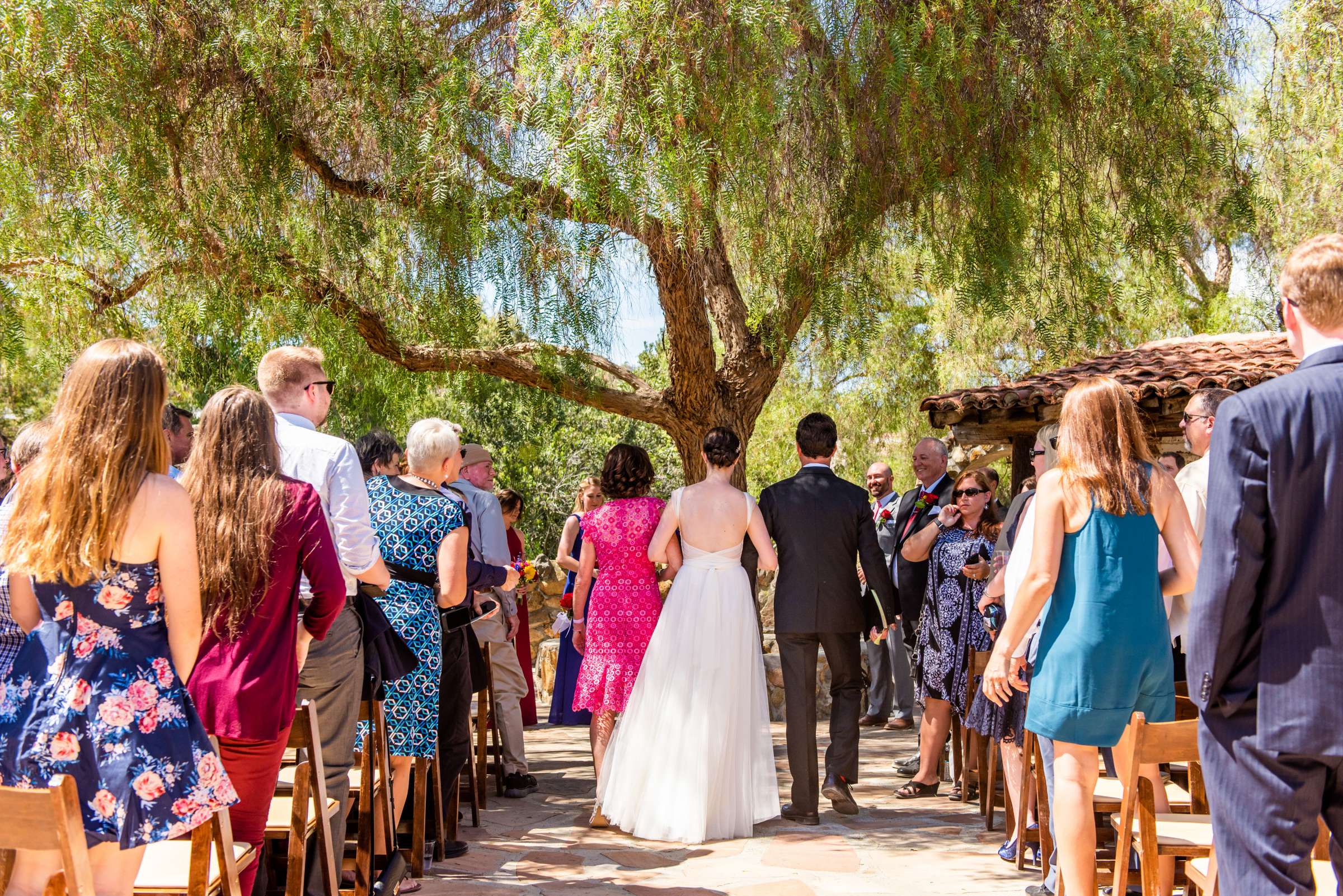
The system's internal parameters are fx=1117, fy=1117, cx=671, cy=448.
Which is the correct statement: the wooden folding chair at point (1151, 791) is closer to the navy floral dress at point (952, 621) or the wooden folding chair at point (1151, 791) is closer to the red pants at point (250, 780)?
the red pants at point (250, 780)

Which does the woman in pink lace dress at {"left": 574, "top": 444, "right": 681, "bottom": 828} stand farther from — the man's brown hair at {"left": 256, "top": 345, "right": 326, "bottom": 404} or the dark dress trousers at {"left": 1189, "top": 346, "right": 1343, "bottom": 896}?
the dark dress trousers at {"left": 1189, "top": 346, "right": 1343, "bottom": 896}

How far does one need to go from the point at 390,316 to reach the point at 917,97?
3.45 metres

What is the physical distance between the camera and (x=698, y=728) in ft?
18.6

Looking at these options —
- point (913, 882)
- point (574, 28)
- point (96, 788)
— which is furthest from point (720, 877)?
point (574, 28)

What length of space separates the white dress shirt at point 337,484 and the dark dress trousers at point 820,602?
2.74 metres

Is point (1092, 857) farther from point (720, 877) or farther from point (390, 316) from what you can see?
point (390, 316)

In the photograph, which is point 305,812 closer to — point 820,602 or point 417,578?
point 417,578

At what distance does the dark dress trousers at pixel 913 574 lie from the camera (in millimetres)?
7203

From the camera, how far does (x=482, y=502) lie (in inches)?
244

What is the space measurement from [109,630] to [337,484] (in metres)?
1.30

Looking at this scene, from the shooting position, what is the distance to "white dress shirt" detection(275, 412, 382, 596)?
3.85 meters

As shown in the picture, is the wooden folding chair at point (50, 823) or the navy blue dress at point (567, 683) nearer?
the wooden folding chair at point (50, 823)

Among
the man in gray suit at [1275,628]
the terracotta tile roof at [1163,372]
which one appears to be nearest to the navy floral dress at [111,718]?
the man in gray suit at [1275,628]

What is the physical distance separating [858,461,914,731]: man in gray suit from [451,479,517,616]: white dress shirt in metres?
3.65
